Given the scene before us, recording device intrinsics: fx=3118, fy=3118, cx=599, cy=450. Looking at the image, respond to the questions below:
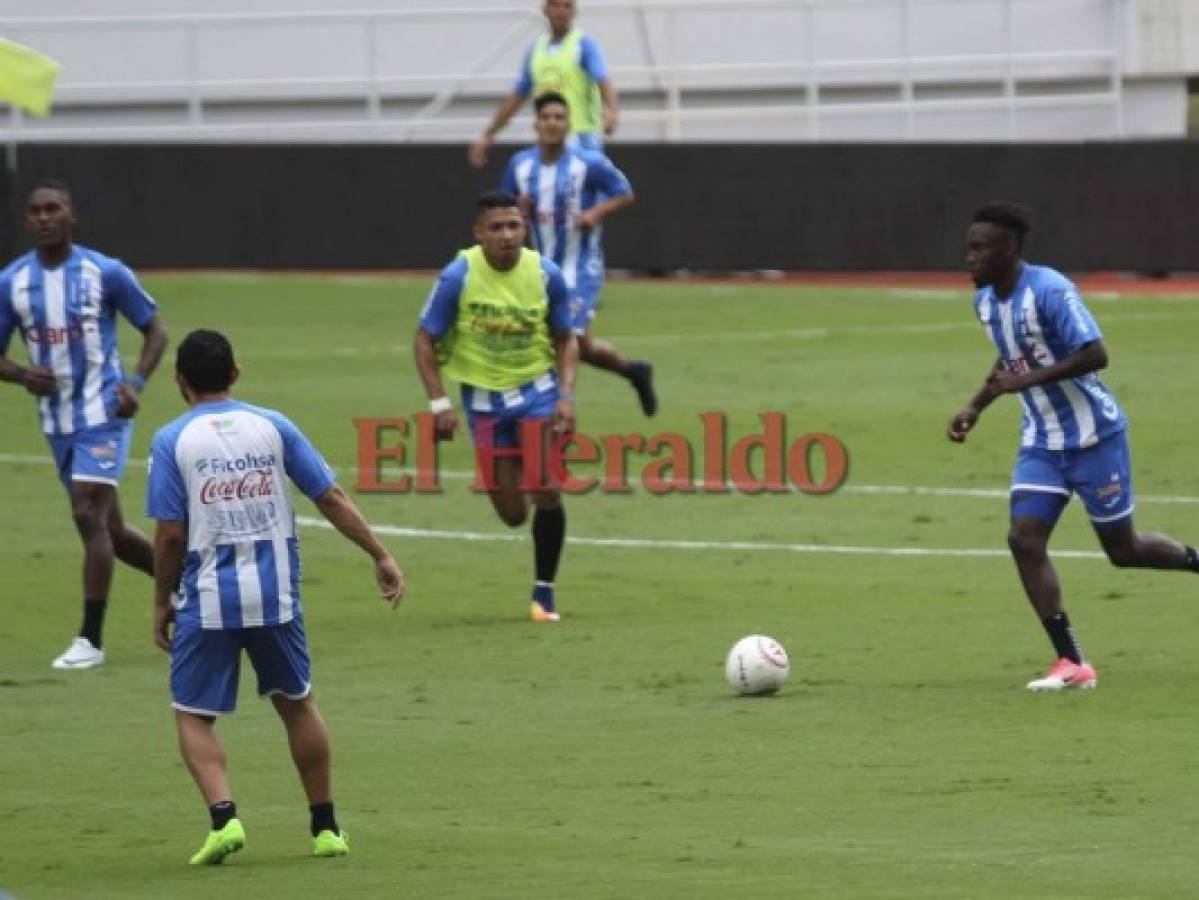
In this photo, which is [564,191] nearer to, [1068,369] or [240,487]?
[1068,369]

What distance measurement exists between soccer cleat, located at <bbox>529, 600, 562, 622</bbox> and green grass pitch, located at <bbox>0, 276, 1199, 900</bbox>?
0.16 m

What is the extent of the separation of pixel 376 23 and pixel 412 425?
1575cm

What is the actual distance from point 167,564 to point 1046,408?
482 cm

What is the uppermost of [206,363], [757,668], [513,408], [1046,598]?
[206,363]

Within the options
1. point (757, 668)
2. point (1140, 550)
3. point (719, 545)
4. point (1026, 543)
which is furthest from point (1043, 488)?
point (719, 545)

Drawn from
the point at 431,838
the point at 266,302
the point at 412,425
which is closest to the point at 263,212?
the point at 266,302

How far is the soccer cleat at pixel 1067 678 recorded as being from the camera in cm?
1361

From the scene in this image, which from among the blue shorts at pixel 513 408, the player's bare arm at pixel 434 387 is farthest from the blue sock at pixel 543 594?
the player's bare arm at pixel 434 387


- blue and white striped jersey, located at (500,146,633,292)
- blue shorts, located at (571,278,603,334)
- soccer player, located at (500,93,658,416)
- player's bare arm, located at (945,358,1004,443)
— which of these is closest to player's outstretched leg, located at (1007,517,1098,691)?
player's bare arm, located at (945,358,1004,443)

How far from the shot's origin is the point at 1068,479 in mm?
13750

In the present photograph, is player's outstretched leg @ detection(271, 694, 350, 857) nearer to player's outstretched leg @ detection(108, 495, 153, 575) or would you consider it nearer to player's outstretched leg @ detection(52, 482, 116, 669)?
player's outstretched leg @ detection(52, 482, 116, 669)

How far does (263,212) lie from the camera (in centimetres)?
3541

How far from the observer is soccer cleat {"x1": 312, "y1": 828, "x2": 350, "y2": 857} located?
10.4 metres

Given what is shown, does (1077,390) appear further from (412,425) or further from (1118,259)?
(1118,259)
